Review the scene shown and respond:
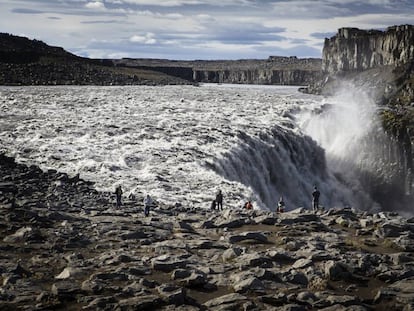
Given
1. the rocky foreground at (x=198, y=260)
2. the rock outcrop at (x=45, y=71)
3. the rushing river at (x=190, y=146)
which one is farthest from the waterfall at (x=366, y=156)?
the rock outcrop at (x=45, y=71)

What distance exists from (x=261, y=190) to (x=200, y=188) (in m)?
10.7

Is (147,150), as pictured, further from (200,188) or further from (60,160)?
(200,188)

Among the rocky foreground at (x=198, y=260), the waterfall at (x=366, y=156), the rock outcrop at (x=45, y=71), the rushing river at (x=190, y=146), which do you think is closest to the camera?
the rocky foreground at (x=198, y=260)

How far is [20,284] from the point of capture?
15273mm

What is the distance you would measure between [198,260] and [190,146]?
90.1ft

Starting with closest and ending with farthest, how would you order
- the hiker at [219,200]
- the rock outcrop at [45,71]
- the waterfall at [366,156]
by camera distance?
the hiker at [219,200] → the waterfall at [366,156] → the rock outcrop at [45,71]

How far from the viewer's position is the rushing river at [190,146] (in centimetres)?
3653

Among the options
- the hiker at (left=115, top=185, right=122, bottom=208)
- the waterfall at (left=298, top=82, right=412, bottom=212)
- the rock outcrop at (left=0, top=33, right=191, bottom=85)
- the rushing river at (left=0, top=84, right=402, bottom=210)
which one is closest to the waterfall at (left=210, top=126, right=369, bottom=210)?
the rushing river at (left=0, top=84, right=402, bottom=210)

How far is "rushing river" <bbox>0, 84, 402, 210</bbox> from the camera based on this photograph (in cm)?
3653

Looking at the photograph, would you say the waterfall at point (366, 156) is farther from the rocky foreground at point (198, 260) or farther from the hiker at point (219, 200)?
the rocky foreground at point (198, 260)

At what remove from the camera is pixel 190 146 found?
45406 mm

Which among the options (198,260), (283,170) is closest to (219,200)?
(198,260)

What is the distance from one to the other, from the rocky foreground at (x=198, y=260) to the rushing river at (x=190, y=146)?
857cm

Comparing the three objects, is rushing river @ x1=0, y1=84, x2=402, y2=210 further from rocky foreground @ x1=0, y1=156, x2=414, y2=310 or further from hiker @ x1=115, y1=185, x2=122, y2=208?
rocky foreground @ x1=0, y1=156, x2=414, y2=310
